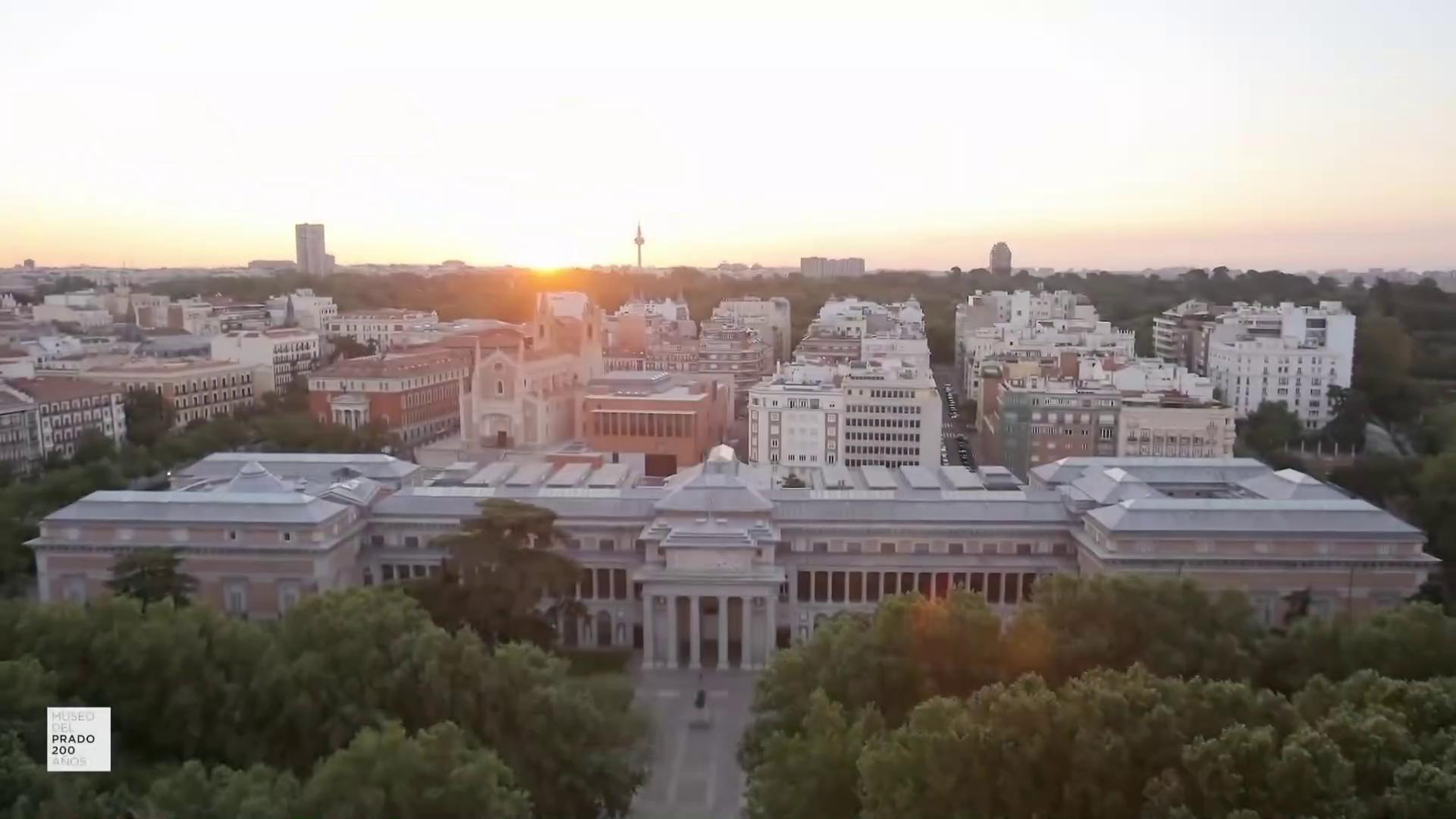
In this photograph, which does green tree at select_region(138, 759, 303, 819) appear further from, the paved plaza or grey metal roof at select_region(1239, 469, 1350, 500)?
grey metal roof at select_region(1239, 469, 1350, 500)

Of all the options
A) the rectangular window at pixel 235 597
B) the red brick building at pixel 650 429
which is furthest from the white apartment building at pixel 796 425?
the rectangular window at pixel 235 597

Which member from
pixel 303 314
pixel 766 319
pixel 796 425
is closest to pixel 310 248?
pixel 303 314

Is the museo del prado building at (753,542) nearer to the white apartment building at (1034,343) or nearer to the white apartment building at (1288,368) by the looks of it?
the white apartment building at (1034,343)

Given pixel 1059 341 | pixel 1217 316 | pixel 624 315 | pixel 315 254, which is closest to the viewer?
pixel 1059 341

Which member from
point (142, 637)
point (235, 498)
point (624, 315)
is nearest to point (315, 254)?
point (624, 315)

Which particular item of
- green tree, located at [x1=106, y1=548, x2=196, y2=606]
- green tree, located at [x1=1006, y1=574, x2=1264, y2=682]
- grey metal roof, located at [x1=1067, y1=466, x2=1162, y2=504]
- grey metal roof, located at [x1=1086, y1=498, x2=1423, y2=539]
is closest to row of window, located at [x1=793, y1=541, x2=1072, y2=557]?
grey metal roof, located at [x1=1067, y1=466, x2=1162, y2=504]

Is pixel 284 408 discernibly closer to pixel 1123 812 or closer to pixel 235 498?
pixel 235 498
